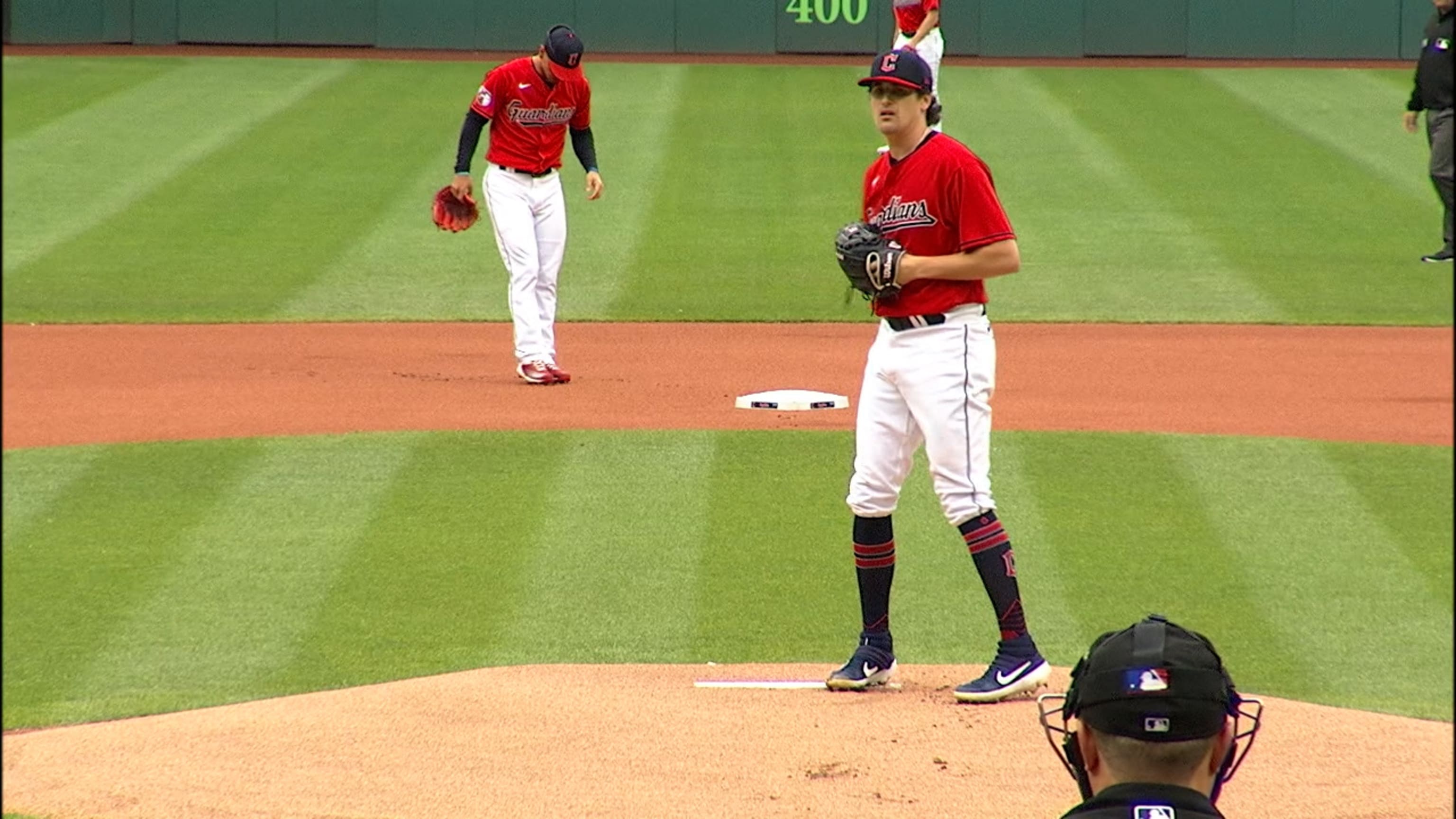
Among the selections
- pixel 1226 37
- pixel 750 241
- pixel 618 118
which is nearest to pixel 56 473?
pixel 750 241

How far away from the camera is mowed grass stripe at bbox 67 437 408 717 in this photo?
5738 millimetres

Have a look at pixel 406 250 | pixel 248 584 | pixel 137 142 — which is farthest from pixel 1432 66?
pixel 137 142

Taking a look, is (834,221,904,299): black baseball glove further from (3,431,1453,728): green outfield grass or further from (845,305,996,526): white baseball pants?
(3,431,1453,728): green outfield grass

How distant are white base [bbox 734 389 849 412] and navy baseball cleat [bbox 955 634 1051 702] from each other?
4518 mm

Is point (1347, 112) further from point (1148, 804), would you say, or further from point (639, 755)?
point (1148, 804)

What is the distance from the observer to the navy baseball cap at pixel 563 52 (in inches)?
368

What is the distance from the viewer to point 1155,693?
1.79 meters

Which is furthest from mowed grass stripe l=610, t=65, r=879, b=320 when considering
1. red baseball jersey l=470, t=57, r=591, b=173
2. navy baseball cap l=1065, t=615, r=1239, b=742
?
navy baseball cap l=1065, t=615, r=1239, b=742

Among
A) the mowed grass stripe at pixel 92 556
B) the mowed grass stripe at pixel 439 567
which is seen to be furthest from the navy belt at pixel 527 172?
the mowed grass stripe at pixel 92 556

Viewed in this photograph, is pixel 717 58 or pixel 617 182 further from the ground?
pixel 717 58

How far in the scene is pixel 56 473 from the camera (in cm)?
836

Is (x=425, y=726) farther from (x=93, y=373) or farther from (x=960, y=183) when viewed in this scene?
(x=93, y=373)

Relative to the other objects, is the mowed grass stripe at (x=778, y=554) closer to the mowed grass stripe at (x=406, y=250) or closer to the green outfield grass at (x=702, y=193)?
the green outfield grass at (x=702, y=193)

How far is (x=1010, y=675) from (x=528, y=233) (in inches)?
203
